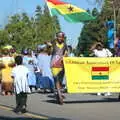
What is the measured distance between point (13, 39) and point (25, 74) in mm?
74250

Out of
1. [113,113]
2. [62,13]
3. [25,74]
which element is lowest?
[113,113]

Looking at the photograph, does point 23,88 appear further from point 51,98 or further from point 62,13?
point 62,13

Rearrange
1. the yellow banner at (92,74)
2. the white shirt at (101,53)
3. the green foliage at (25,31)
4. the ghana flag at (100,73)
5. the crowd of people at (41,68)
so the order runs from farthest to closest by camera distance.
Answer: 1. the green foliage at (25,31)
2. the white shirt at (101,53)
3. the ghana flag at (100,73)
4. the yellow banner at (92,74)
5. the crowd of people at (41,68)

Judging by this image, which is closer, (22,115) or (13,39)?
(22,115)

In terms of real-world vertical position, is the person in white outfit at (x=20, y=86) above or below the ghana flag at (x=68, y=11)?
below

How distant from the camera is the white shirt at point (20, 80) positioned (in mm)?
14648

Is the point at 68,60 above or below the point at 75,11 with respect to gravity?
below

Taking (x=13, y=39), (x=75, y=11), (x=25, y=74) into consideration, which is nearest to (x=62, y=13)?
(x=75, y=11)

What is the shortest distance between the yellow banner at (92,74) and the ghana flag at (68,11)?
3.63 meters

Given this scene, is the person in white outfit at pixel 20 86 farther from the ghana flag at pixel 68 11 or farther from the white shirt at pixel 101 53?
the ghana flag at pixel 68 11

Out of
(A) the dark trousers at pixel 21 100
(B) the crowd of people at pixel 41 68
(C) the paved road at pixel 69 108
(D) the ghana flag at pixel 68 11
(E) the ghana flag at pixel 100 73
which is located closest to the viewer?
(C) the paved road at pixel 69 108

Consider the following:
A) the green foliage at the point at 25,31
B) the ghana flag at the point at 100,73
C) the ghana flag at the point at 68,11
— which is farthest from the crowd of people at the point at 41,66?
the green foliage at the point at 25,31

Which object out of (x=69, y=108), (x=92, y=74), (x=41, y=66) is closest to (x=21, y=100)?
(x=69, y=108)

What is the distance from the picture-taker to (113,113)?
14.2 metres
